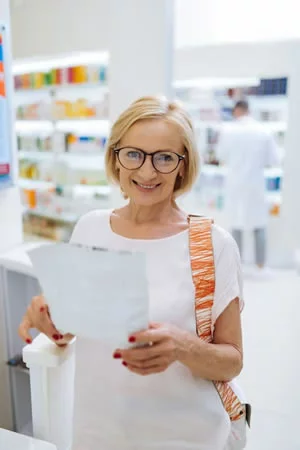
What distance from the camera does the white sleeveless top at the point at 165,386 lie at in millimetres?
992

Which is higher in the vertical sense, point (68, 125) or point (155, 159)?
point (155, 159)

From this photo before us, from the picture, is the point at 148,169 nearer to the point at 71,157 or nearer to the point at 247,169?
the point at 247,169

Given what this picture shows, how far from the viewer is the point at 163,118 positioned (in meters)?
0.98

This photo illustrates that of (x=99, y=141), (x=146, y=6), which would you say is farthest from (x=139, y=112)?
(x=99, y=141)

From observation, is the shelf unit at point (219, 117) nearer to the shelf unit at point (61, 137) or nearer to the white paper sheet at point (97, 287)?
the shelf unit at point (61, 137)

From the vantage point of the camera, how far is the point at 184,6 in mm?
4980

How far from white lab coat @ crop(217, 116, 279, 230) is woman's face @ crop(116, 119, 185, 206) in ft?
11.4

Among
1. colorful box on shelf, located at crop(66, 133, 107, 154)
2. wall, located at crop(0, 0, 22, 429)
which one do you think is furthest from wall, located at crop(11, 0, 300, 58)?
wall, located at crop(0, 0, 22, 429)

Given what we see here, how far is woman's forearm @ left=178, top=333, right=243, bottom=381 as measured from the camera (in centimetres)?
89

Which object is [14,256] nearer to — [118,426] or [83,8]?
[118,426]

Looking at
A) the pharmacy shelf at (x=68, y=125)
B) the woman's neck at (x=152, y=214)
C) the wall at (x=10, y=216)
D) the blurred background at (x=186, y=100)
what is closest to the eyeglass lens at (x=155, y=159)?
the woman's neck at (x=152, y=214)

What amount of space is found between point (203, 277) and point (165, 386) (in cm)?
28

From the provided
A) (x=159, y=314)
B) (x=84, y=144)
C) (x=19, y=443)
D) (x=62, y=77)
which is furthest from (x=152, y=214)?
(x=62, y=77)

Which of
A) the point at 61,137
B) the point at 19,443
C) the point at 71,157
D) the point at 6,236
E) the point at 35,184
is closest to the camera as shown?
the point at 19,443
